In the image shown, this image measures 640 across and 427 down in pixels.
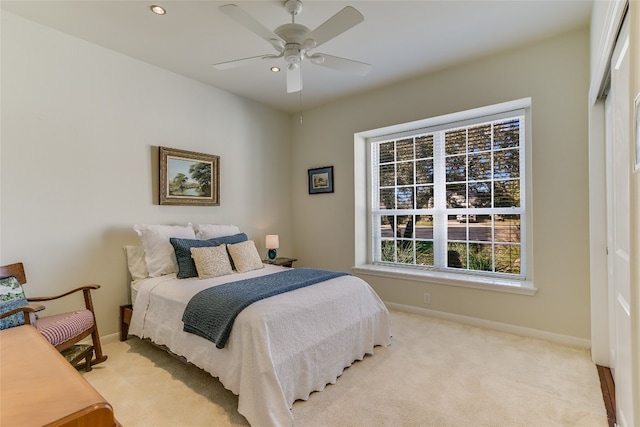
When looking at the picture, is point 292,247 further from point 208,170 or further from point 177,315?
point 177,315

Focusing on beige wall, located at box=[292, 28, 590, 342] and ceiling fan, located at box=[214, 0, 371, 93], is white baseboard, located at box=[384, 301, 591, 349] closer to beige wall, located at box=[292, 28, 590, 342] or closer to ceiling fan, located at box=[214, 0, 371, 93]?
beige wall, located at box=[292, 28, 590, 342]

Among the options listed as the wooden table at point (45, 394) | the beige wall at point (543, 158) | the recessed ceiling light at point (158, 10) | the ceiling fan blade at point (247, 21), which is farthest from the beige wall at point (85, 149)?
the beige wall at point (543, 158)

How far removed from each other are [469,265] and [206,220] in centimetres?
319

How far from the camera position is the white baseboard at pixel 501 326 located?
2.82 m

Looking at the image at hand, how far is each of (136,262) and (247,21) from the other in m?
2.45

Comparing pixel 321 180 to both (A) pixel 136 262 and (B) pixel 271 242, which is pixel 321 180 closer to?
(B) pixel 271 242

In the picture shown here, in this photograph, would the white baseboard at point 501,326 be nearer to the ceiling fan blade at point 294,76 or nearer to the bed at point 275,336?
the bed at point 275,336

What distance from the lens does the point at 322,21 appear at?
8.52ft

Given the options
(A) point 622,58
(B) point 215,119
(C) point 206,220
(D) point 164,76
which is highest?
(D) point 164,76

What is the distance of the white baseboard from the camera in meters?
2.82

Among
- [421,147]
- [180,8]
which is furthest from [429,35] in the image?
[180,8]

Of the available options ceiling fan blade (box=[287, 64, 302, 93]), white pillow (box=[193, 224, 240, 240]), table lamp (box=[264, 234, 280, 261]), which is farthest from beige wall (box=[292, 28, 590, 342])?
white pillow (box=[193, 224, 240, 240])

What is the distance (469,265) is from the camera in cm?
367

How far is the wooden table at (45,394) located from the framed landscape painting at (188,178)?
2.73 metres
